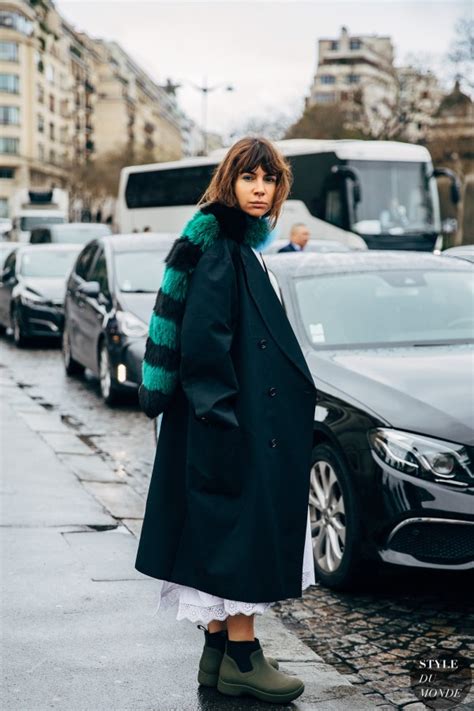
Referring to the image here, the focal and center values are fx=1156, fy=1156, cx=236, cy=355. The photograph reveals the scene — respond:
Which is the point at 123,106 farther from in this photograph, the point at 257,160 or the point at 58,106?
the point at 257,160

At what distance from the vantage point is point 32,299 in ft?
53.9

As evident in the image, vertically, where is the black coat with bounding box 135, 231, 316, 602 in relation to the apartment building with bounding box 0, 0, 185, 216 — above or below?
below

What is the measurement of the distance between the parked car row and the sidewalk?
58 centimetres

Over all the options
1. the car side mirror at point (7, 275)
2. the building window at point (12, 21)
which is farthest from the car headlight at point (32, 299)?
the building window at point (12, 21)

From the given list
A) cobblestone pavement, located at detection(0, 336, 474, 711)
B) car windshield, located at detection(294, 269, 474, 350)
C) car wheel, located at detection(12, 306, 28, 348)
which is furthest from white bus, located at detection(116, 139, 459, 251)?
cobblestone pavement, located at detection(0, 336, 474, 711)

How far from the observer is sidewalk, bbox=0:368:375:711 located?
3.80 meters

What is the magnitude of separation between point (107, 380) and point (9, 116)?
9370 centimetres

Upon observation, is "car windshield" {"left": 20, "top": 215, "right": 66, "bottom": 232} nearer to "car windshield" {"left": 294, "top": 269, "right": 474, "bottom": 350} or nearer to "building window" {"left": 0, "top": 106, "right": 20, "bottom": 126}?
"car windshield" {"left": 294, "top": 269, "right": 474, "bottom": 350}

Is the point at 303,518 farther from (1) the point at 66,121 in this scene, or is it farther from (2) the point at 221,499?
(1) the point at 66,121

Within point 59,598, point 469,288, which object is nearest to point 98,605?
point 59,598

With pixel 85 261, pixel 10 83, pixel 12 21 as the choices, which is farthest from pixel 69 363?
pixel 10 83

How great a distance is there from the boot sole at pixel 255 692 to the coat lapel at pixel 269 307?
1.02 meters

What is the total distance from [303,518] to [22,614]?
1468 mm

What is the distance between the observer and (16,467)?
7.59m
